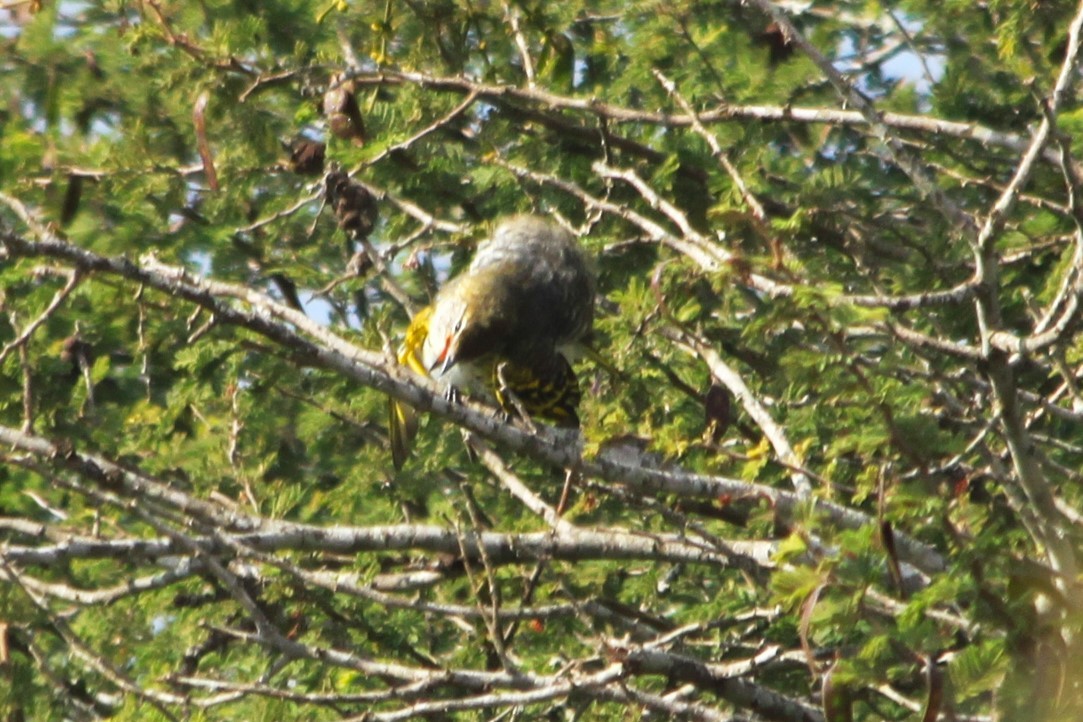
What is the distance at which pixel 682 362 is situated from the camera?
593cm

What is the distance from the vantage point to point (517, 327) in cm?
598

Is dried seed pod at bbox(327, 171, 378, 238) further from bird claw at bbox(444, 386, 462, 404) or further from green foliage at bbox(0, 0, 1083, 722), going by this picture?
bird claw at bbox(444, 386, 462, 404)

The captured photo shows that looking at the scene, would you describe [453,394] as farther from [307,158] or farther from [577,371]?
[577,371]

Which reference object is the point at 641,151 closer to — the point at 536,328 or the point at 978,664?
the point at 536,328

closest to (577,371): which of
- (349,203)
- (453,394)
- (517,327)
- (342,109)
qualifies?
(517,327)

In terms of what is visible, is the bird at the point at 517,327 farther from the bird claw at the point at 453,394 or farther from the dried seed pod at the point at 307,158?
the dried seed pod at the point at 307,158

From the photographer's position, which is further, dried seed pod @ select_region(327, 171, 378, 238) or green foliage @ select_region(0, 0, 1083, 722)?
dried seed pod @ select_region(327, 171, 378, 238)

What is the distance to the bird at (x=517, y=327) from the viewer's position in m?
5.83

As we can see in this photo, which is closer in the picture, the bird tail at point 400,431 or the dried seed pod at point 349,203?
the dried seed pod at point 349,203

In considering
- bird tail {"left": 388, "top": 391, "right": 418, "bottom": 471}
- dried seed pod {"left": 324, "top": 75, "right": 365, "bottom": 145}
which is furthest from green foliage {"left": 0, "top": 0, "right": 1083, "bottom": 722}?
bird tail {"left": 388, "top": 391, "right": 418, "bottom": 471}

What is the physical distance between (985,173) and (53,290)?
3.85m

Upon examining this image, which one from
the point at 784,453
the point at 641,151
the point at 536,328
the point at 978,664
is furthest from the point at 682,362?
the point at 978,664

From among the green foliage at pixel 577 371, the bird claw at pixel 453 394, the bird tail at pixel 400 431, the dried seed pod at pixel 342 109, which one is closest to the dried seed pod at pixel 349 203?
the green foliage at pixel 577 371

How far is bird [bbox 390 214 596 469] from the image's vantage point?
5.83 metres
